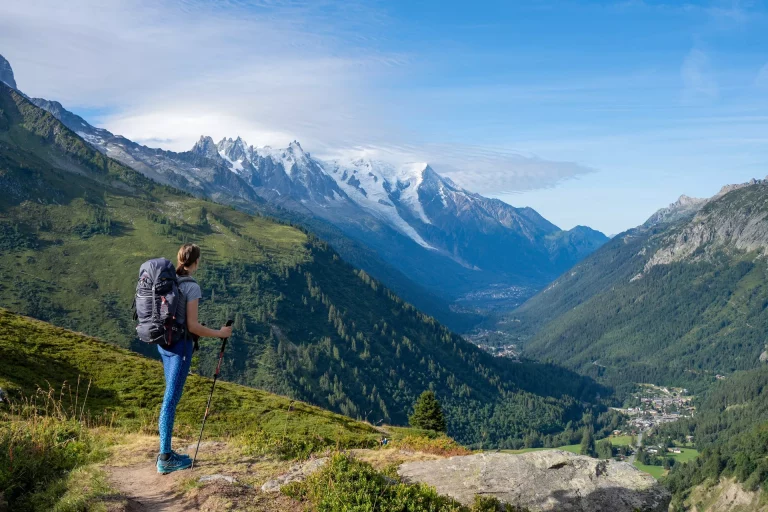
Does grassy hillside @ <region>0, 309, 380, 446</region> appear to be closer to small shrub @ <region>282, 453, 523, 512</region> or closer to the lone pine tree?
small shrub @ <region>282, 453, 523, 512</region>

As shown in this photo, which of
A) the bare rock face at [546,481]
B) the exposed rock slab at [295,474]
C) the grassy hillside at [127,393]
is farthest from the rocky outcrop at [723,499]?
the exposed rock slab at [295,474]

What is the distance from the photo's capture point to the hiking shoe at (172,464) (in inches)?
486

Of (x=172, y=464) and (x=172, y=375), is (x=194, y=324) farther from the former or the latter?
(x=172, y=464)

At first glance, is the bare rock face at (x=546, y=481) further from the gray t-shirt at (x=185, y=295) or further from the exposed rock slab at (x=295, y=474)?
the gray t-shirt at (x=185, y=295)

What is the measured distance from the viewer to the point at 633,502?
13.7m

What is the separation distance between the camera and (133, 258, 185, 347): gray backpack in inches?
459

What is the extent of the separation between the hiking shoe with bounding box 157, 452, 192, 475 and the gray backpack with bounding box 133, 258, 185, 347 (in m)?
3.19

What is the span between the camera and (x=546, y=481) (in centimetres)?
1401

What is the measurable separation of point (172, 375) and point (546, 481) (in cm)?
1081

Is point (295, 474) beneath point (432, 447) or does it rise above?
above

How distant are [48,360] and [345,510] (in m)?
30.3

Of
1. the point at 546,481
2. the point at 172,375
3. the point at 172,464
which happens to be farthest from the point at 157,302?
the point at 546,481

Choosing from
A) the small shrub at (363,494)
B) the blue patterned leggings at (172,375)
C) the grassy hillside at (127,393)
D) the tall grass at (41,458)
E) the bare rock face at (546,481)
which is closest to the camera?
the small shrub at (363,494)

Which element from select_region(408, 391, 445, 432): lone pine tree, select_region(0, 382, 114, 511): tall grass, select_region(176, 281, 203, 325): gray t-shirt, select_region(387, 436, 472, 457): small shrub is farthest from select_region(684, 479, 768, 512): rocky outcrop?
select_region(176, 281, 203, 325): gray t-shirt
